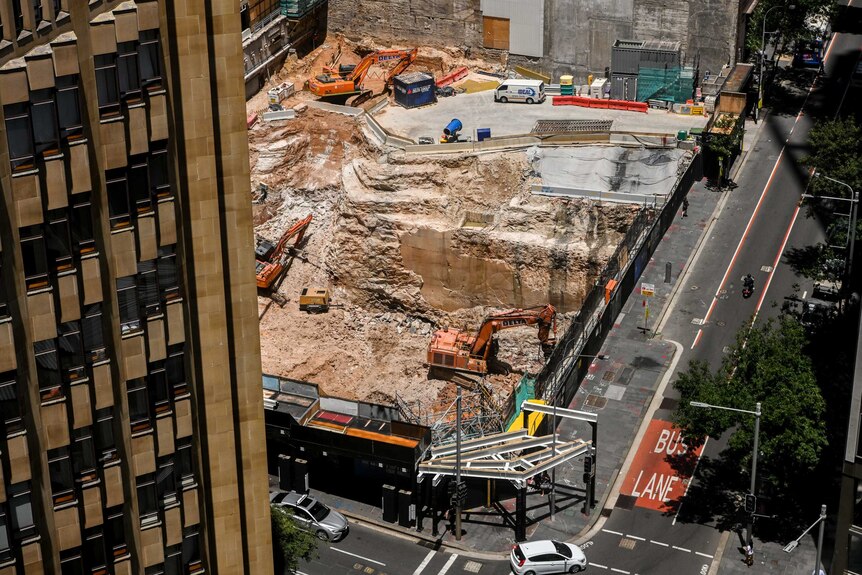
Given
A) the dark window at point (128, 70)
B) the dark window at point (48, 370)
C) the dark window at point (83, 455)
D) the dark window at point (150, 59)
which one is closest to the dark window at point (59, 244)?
the dark window at point (48, 370)

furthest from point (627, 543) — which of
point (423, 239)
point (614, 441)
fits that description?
point (423, 239)

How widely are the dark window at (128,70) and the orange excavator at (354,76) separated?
284ft

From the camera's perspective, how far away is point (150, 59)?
38812 millimetres

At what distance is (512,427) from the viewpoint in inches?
3063

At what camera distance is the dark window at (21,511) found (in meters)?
40.2

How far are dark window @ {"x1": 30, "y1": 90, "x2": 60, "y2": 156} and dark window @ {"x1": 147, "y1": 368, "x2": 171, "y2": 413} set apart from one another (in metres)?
8.80

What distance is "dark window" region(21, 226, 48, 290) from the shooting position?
37.8 meters

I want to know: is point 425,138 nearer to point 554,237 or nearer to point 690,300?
point 554,237

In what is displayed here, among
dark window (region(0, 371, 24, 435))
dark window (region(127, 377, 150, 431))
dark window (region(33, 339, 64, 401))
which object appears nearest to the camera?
dark window (region(0, 371, 24, 435))

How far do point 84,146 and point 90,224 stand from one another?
8.48ft

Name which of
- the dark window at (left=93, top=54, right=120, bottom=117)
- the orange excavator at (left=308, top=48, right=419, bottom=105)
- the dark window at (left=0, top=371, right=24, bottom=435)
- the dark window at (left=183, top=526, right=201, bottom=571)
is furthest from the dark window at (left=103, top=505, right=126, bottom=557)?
the orange excavator at (left=308, top=48, right=419, bottom=105)

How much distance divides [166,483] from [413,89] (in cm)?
8109

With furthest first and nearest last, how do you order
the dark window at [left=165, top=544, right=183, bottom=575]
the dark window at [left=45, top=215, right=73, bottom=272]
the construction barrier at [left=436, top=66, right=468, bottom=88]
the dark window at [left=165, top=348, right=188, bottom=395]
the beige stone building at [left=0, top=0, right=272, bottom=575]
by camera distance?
the construction barrier at [left=436, top=66, right=468, bottom=88] < the dark window at [left=165, top=544, right=183, bottom=575] < the dark window at [left=165, top=348, right=188, bottom=395] < the dark window at [left=45, top=215, right=73, bottom=272] < the beige stone building at [left=0, top=0, right=272, bottom=575]

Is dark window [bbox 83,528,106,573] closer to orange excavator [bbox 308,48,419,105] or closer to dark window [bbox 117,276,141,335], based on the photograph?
dark window [bbox 117,276,141,335]
